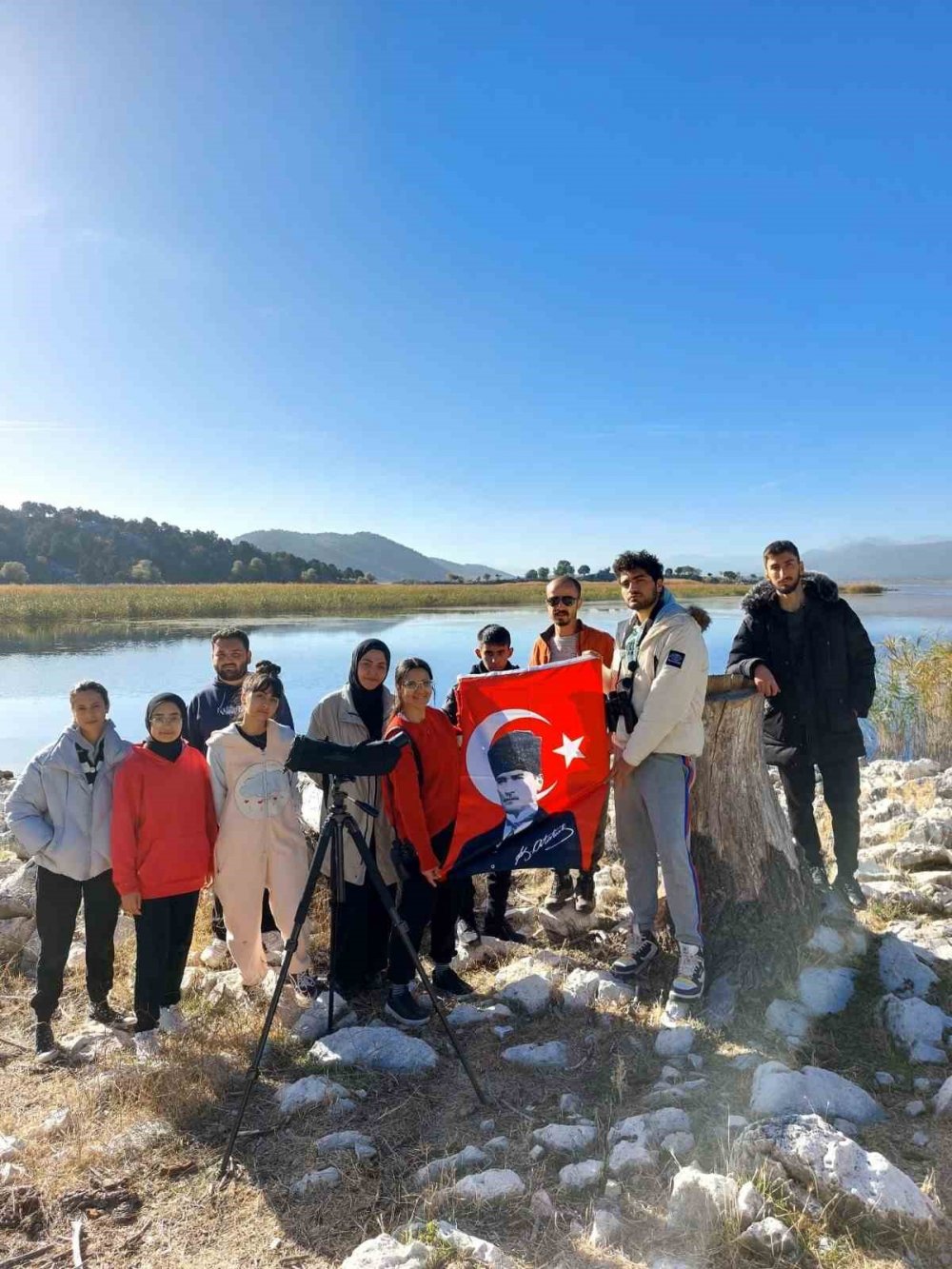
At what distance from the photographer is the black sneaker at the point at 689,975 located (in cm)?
442

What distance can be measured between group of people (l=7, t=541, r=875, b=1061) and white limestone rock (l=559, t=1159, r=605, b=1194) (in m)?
1.43

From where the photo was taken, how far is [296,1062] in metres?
4.20

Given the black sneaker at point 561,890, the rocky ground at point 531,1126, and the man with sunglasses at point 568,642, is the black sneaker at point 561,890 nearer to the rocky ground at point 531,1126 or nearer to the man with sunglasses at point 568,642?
the man with sunglasses at point 568,642

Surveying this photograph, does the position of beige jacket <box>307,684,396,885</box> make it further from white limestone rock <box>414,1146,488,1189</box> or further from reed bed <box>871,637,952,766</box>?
reed bed <box>871,637,952,766</box>

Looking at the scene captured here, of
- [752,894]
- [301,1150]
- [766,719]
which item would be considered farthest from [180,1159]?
[766,719]

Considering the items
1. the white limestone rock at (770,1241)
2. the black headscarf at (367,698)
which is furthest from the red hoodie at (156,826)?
the white limestone rock at (770,1241)

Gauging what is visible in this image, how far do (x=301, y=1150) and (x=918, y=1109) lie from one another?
2.65 m

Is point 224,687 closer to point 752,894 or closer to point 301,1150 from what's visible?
point 301,1150

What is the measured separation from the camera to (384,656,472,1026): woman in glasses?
469 centimetres

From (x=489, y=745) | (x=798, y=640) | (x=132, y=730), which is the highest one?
(x=798, y=640)

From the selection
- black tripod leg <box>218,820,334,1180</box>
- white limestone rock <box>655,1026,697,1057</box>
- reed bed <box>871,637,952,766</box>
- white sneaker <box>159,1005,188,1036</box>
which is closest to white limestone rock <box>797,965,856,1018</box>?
white limestone rock <box>655,1026,697,1057</box>

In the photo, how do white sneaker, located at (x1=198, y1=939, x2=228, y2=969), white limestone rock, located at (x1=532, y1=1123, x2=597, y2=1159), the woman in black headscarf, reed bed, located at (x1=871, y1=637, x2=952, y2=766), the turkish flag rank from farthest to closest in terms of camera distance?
reed bed, located at (x1=871, y1=637, x2=952, y2=766) < white sneaker, located at (x1=198, y1=939, x2=228, y2=969) < the turkish flag < the woman in black headscarf < white limestone rock, located at (x1=532, y1=1123, x2=597, y2=1159)

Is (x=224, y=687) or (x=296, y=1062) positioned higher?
(x=224, y=687)

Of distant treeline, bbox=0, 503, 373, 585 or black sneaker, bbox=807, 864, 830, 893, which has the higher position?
distant treeline, bbox=0, 503, 373, 585
